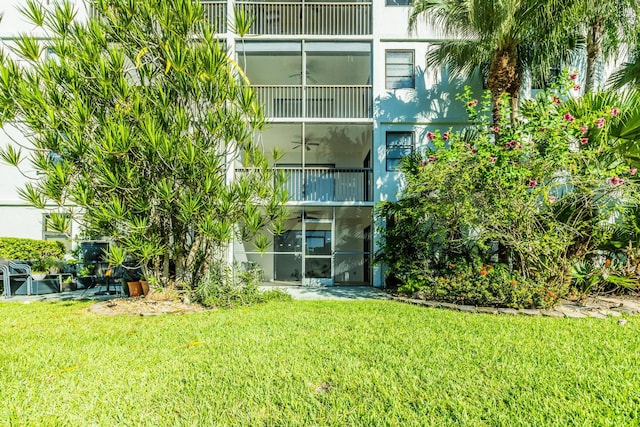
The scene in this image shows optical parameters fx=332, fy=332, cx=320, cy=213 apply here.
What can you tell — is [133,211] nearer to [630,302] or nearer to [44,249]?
[44,249]

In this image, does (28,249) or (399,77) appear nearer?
(28,249)

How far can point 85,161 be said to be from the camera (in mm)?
6387

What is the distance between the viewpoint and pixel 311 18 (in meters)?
11.7

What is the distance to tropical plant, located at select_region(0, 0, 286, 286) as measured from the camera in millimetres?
6082

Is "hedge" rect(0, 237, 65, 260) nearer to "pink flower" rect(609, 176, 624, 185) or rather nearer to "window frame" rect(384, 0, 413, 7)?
"window frame" rect(384, 0, 413, 7)

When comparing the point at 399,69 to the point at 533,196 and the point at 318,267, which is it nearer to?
the point at 533,196

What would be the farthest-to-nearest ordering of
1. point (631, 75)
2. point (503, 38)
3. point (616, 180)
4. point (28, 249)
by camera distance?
point (28, 249) < point (631, 75) < point (503, 38) < point (616, 180)

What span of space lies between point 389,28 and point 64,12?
9.36m

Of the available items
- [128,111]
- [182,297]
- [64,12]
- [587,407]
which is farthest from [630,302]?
[64,12]

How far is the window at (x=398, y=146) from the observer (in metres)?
11.5

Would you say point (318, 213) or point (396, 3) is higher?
point (396, 3)

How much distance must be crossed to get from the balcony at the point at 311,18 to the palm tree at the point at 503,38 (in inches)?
108

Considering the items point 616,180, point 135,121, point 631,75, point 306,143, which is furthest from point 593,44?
point 135,121

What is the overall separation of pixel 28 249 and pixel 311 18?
12.2 m
